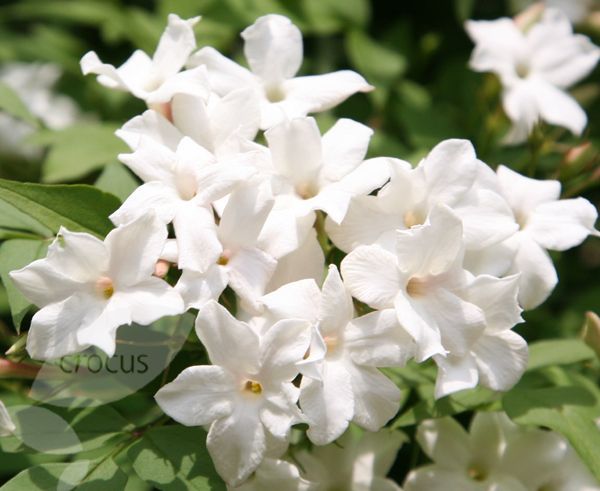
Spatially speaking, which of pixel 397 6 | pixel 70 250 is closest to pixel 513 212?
pixel 70 250

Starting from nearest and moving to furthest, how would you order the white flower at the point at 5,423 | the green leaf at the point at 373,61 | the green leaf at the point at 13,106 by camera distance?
the white flower at the point at 5,423
the green leaf at the point at 13,106
the green leaf at the point at 373,61

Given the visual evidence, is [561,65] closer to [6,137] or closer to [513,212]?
[513,212]

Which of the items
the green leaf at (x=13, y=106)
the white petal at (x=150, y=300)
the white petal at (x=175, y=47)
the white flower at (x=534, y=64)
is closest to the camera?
the white petal at (x=150, y=300)

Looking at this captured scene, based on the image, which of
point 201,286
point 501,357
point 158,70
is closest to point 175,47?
point 158,70

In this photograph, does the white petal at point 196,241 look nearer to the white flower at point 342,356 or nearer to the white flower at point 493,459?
the white flower at point 342,356

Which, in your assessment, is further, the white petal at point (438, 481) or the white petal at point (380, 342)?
the white petal at point (438, 481)

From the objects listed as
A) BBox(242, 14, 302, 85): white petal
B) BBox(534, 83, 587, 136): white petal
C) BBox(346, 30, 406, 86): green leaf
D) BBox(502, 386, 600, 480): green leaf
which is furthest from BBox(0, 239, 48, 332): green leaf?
BBox(534, 83, 587, 136): white petal

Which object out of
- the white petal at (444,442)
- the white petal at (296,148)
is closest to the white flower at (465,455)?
the white petal at (444,442)

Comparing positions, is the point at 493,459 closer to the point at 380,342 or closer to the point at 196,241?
the point at 380,342
